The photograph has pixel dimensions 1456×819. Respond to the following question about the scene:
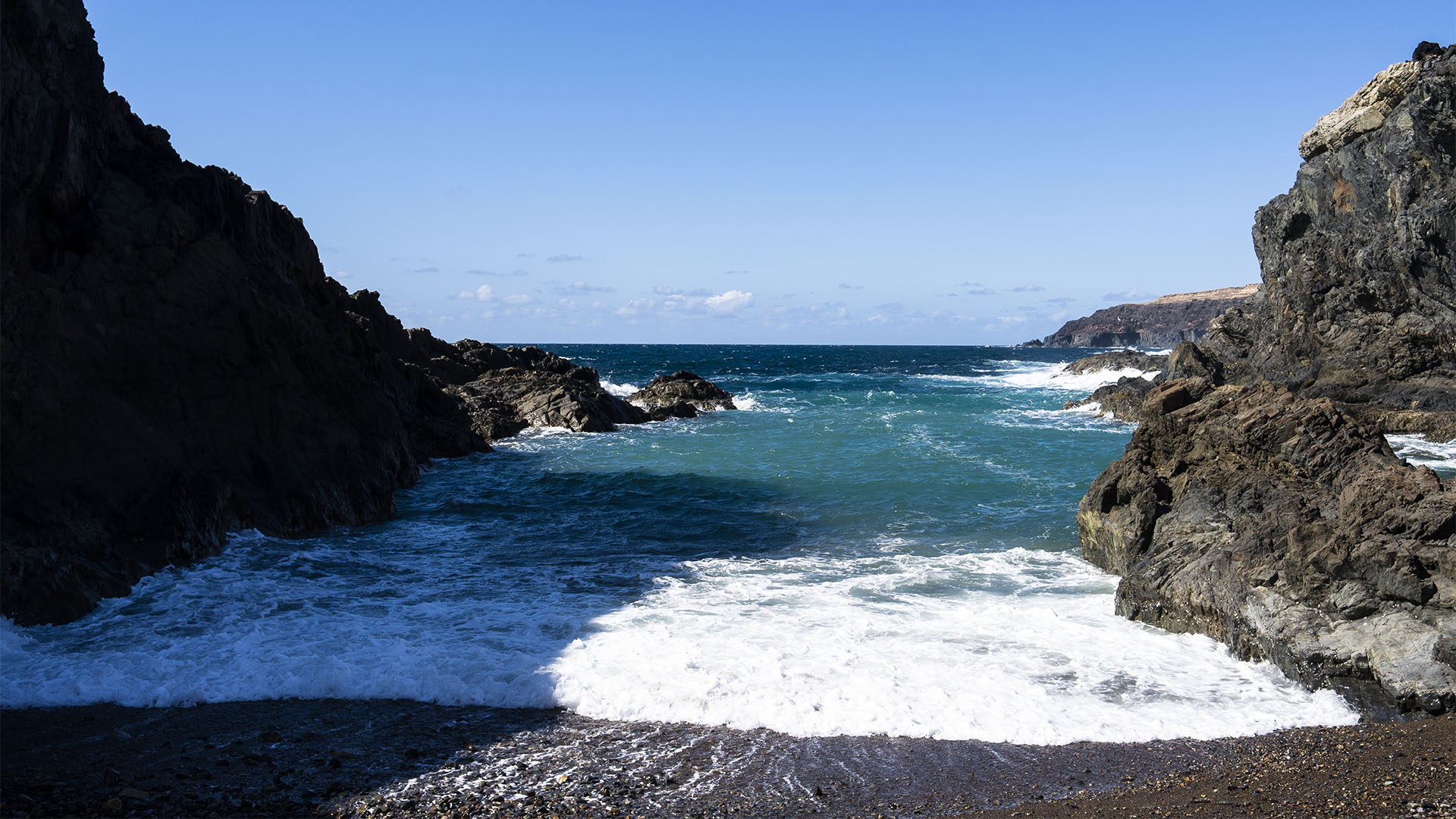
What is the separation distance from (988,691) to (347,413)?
48.8 ft

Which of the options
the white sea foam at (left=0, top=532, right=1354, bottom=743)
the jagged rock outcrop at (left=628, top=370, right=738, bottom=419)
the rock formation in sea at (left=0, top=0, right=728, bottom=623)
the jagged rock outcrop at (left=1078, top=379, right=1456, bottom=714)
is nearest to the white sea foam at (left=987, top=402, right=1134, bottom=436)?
the jagged rock outcrop at (left=628, top=370, right=738, bottom=419)

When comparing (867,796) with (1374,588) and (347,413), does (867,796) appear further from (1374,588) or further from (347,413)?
(347,413)

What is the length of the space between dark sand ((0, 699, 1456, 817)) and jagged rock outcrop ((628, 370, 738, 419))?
3205 centimetres

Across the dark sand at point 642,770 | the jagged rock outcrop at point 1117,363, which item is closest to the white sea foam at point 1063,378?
the jagged rock outcrop at point 1117,363

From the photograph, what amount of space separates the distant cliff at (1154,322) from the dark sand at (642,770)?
6175 inches

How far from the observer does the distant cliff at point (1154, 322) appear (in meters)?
156

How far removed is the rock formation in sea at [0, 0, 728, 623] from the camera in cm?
1180

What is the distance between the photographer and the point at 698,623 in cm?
1116

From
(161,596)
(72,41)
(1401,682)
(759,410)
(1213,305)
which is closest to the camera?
(1401,682)

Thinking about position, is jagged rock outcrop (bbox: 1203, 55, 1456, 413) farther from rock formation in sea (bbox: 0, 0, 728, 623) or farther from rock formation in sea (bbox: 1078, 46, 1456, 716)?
rock formation in sea (bbox: 0, 0, 728, 623)

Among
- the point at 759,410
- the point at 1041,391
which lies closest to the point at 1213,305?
the point at 1041,391

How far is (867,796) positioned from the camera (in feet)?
22.8

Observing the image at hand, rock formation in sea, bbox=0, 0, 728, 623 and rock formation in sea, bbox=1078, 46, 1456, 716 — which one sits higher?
rock formation in sea, bbox=0, 0, 728, 623

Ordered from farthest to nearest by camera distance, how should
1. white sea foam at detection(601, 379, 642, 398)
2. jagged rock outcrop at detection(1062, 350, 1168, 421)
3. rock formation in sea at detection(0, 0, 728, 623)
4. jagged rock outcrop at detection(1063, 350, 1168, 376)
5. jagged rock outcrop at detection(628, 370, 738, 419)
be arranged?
jagged rock outcrop at detection(1063, 350, 1168, 376), white sea foam at detection(601, 379, 642, 398), jagged rock outcrop at detection(628, 370, 738, 419), jagged rock outcrop at detection(1062, 350, 1168, 421), rock formation in sea at detection(0, 0, 728, 623)
